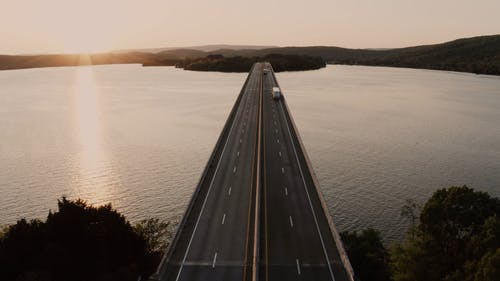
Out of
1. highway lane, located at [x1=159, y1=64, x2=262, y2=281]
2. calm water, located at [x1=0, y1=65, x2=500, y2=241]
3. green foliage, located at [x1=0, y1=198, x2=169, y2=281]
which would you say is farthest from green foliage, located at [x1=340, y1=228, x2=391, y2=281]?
green foliage, located at [x1=0, y1=198, x2=169, y2=281]

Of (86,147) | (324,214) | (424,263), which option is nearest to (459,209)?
(424,263)

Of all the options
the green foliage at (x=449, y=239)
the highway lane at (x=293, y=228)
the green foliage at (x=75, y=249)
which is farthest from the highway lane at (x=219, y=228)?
the green foliage at (x=449, y=239)

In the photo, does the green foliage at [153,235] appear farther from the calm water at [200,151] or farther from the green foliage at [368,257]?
the green foliage at [368,257]

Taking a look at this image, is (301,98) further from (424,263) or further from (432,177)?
(424,263)

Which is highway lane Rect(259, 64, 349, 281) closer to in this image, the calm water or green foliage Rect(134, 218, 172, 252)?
the calm water

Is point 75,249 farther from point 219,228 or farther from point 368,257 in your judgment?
point 368,257

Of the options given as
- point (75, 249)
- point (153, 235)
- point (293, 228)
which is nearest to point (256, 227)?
point (293, 228)
